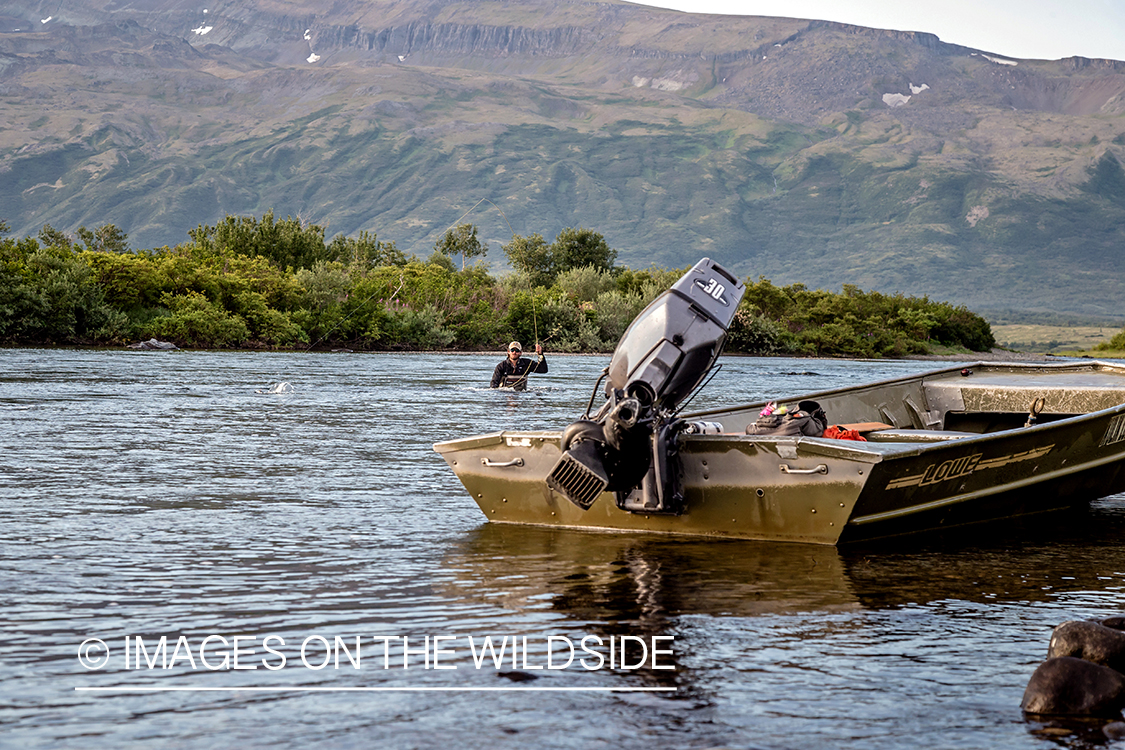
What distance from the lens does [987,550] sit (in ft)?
35.0

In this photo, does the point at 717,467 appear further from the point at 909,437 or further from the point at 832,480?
the point at 909,437

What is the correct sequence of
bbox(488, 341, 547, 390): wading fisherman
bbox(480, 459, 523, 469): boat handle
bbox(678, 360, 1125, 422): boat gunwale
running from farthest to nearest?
bbox(488, 341, 547, 390): wading fisherman, bbox(678, 360, 1125, 422): boat gunwale, bbox(480, 459, 523, 469): boat handle

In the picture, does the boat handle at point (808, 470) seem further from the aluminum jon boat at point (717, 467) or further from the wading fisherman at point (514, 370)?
the wading fisherman at point (514, 370)

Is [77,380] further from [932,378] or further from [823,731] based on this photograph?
[823,731]

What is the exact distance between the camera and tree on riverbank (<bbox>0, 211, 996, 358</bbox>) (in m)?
59.4

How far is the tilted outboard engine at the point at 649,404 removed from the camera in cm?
942

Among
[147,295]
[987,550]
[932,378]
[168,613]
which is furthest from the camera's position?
[147,295]

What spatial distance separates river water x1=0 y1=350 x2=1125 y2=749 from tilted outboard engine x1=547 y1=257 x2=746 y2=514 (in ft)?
2.10

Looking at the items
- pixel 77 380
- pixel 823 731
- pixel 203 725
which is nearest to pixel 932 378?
pixel 823 731

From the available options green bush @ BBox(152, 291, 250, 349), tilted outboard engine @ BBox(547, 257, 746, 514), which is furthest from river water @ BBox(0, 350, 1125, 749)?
green bush @ BBox(152, 291, 250, 349)

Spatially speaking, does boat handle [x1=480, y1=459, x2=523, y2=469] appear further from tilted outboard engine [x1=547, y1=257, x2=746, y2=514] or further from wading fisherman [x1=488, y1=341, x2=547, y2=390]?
wading fisherman [x1=488, y1=341, x2=547, y2=390]

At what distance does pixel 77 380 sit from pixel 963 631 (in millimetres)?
28743

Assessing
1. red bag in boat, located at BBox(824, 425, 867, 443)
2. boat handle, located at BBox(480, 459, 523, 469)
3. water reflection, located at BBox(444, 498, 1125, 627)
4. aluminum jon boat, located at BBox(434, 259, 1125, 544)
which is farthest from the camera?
red bag in boat, located at BBox(824, 425, 867, 443)

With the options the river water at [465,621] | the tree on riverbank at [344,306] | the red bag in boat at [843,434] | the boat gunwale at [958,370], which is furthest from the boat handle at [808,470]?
the tree on riverbank at [344,306]
